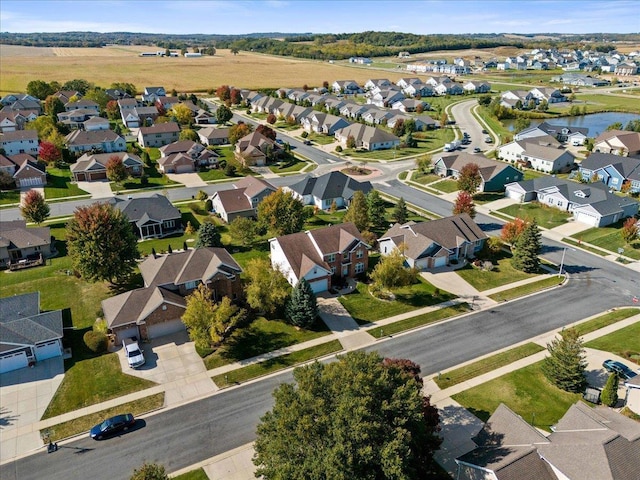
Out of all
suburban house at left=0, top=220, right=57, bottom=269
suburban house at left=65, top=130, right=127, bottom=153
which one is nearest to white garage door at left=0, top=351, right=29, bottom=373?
suburban house at left=0, top=220, right=57, bottom=269

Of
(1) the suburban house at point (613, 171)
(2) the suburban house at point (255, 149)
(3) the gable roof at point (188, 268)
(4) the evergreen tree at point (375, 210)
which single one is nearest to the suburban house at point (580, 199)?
(1) the suburban house at point (613, 171)

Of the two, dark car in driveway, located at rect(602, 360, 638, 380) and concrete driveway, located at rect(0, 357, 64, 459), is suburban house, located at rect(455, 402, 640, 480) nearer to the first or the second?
dark car in driveway, located at rect(602, 360, 638, 380)

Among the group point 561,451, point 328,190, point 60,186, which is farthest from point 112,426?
point 60,186

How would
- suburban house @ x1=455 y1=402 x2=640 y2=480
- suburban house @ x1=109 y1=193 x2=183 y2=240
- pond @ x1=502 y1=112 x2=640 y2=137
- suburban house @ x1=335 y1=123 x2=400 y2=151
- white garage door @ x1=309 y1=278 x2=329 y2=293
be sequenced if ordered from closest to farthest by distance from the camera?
suburban house @ x1=455 y1=402 x2=640 y2=480, white garage door @ x1=309 y1=278 x2=329 y2=293, suburban house @ x1=109 y1=193 x2=183 y2=240, suburban house @ x1=335 y1=123 x2=400 y2=151, pond @ x1=502 y1=112 x2=640 y2=137

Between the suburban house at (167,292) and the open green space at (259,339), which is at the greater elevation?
the suburban house at (167,292)

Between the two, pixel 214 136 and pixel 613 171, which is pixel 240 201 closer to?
pixel 214 136

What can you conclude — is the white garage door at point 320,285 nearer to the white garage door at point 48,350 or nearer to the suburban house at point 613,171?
the white garage door at point 48,350
